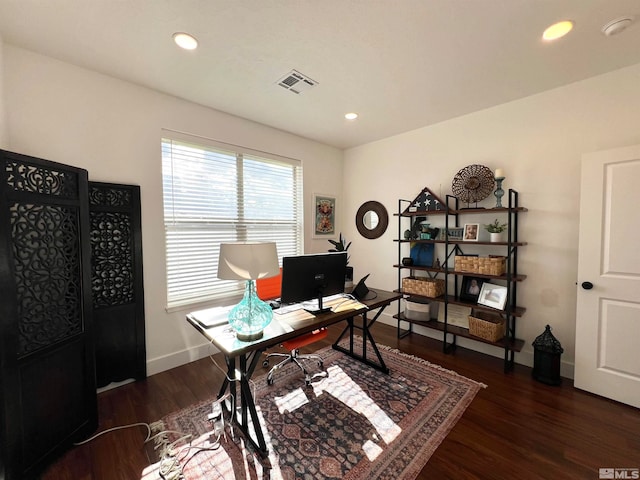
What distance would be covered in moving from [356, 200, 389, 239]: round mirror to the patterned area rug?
1957mm

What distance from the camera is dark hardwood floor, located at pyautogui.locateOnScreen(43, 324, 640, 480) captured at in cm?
154

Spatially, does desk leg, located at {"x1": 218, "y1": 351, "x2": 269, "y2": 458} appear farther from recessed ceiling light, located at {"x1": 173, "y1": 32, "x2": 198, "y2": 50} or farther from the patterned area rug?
recessed ceiling light, located at {"x1": 173, "y1": 32, "x2": 198, "y2": 50}

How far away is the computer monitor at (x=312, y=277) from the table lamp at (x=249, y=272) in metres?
0.22

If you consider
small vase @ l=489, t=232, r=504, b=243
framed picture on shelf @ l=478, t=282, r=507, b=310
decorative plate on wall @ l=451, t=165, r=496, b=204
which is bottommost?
framed picture on shelf @ l=478, t=282, r=507, b=310

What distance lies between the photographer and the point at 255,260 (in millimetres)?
1597

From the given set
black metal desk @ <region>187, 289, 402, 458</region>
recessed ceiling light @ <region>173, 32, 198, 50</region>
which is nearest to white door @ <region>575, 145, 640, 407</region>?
black metal desk @ <region>187, 289, 402, 458</region>

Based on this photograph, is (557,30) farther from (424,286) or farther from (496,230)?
(424,286)

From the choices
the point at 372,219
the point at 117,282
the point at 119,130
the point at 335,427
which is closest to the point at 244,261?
the point at 335,427

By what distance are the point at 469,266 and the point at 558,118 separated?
5.30ft

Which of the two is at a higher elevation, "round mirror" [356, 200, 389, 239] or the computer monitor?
"round mirror" [356, 200, 389, 239]

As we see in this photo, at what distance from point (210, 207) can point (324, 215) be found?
1760 millimetres

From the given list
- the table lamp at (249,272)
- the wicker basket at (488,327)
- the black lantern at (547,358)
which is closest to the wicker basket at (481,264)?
the wicker basket at (488,327)

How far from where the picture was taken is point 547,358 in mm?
2369

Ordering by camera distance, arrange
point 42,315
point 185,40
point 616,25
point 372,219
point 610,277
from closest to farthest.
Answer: point 42,315 → point 616,25 → point 185,40 → point 610,277 → point 372,219
